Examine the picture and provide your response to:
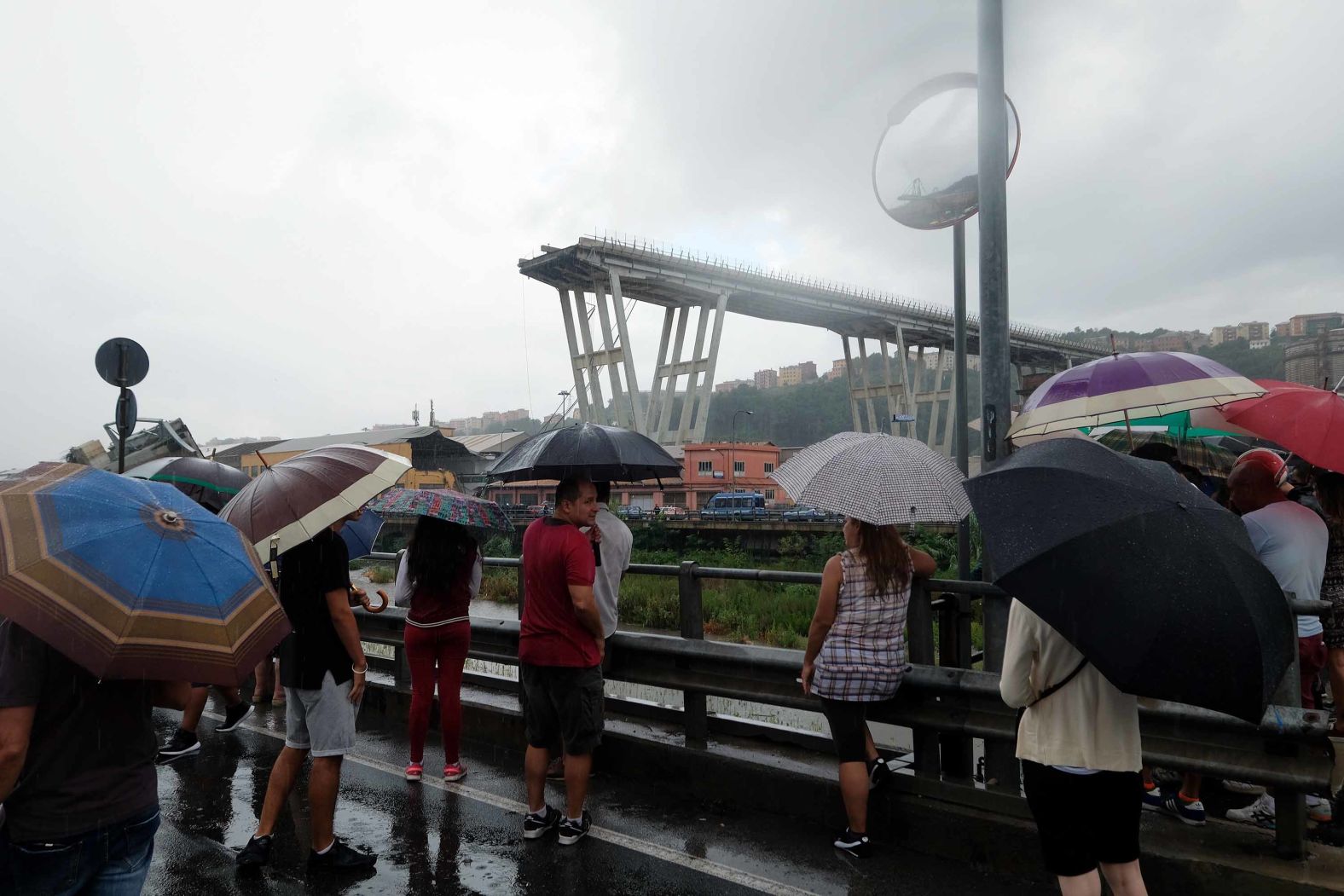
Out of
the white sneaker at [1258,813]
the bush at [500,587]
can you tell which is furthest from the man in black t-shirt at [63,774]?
the bush at [500,587]

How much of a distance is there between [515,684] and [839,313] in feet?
181

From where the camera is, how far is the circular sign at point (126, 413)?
8.59 meters

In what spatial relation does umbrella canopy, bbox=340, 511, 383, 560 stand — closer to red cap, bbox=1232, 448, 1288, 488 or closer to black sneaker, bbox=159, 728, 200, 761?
black sneaker, bbox=159, 728, 200, 761

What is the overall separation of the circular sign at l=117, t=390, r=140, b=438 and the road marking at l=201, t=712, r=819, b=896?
4.59m

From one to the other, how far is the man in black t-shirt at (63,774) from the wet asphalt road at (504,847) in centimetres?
200

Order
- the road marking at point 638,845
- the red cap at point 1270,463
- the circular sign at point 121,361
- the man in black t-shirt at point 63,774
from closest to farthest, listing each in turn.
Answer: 1. the man in black t-shirt at point 63,774
2. the road marking at point 638,845
3. the red cap at point 1270,463
4. the circular sign at point 121,361

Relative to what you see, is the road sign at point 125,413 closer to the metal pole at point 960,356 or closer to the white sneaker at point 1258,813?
the metal pole at point 960,356

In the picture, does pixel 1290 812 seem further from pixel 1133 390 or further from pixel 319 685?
pixel 319 685

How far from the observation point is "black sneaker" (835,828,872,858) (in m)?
4.38

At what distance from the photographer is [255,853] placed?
429 cm

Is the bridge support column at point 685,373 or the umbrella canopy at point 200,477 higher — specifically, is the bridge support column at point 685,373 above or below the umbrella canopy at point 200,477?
above

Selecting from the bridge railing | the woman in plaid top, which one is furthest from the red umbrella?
the woman in plaid top

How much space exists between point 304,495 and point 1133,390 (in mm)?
4088

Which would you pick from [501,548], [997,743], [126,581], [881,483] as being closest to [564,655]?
[881,483]
